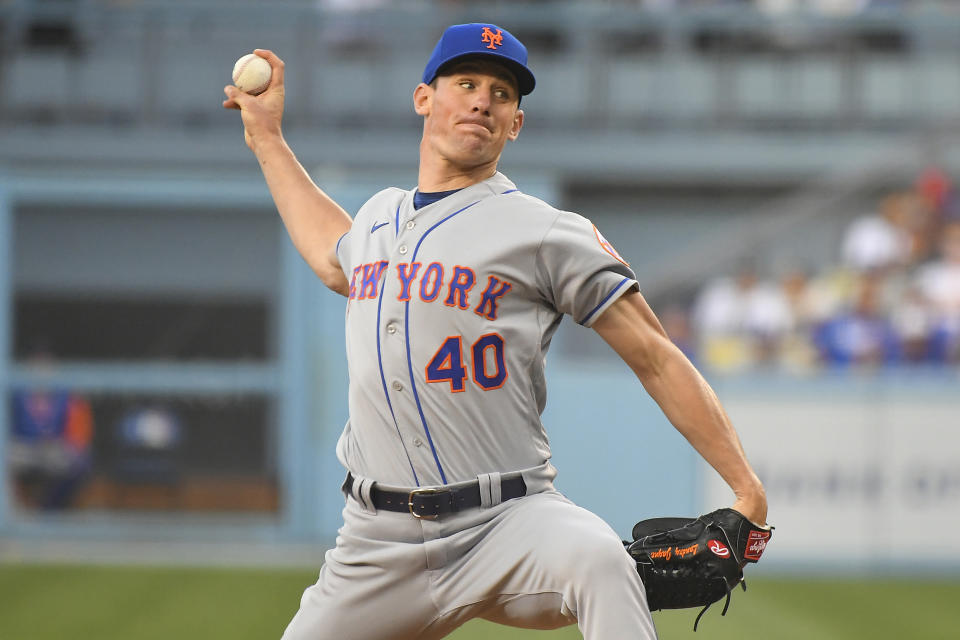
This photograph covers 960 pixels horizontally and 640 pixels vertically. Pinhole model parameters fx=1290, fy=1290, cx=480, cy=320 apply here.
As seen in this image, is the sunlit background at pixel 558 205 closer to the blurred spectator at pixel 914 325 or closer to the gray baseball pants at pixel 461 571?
the blurred spectator at pixel 914 325

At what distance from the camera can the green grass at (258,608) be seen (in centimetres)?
647

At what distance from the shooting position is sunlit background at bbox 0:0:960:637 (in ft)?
29.9

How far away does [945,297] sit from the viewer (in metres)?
9.53

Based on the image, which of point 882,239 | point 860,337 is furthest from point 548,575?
point 882,239

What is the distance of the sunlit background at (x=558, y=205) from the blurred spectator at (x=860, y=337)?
21 millimetres

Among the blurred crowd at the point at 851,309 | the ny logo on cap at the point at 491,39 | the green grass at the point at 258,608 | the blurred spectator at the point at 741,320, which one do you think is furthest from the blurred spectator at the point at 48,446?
the ny logo on cap at the point at 491,39

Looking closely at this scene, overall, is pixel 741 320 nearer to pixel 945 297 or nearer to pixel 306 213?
pixel 945 297

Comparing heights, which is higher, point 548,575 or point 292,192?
point 292,192

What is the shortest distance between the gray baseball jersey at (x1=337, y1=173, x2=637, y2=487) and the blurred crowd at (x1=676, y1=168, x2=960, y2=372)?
6.61 m

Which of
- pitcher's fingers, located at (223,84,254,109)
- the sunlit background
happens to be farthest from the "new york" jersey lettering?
the sunlit background

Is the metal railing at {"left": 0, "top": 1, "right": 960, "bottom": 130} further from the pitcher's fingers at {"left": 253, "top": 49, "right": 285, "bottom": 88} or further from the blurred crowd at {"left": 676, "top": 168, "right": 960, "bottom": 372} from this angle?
the pitcher's fingers at {"left": 253, "top": 49, "right": 285, "bottom": 88}

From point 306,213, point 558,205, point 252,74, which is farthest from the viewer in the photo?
point 558,205

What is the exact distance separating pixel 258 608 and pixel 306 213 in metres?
4.13

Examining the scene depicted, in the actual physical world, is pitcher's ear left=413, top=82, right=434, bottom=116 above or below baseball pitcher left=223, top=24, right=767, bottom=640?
above
